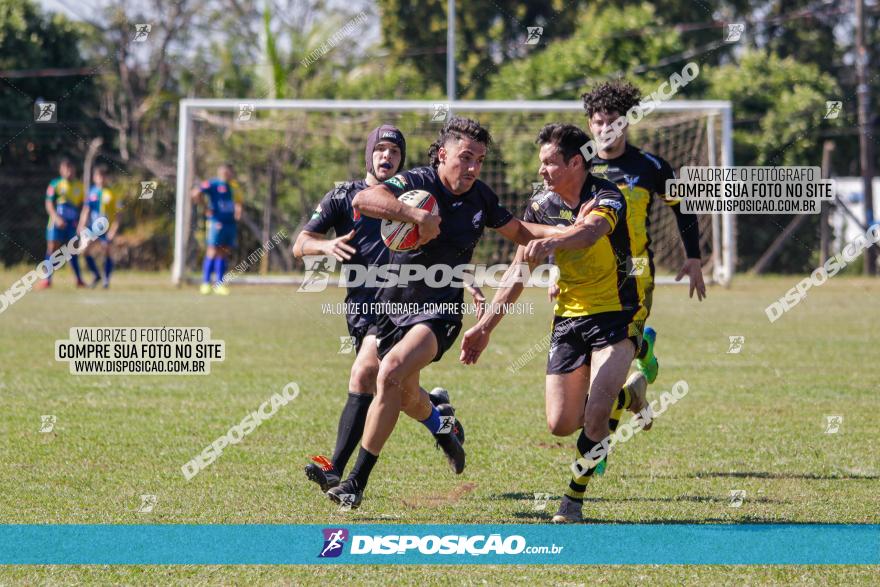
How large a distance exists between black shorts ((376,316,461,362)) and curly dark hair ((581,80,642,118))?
1.78 m

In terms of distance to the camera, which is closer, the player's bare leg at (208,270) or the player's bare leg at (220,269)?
the player's bare leg at (208,270)

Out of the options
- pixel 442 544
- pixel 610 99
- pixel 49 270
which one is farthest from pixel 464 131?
pixel 49 270

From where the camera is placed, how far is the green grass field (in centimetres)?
637

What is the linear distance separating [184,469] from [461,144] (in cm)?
281

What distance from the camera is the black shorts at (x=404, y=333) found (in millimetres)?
6801

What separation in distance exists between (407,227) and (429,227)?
1.16ft

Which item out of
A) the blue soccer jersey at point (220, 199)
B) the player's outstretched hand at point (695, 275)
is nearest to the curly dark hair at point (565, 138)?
the player's outstretched hand at point (695, 275)

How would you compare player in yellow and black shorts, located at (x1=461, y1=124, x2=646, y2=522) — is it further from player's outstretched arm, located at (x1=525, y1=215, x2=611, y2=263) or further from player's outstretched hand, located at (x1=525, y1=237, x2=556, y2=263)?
player's outstretched hand, located at (x1=525, y1=237, x2=556, y2=263)

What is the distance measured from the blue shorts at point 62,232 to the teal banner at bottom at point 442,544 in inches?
743

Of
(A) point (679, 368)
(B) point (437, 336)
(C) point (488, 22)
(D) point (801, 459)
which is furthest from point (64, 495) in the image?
(C) point (488, 22)

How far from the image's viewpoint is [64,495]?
6980 millimetres

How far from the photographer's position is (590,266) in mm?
6941

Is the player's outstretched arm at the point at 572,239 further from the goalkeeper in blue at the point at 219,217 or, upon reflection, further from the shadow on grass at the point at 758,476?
the goalkeeper in blue at the point at 219,217

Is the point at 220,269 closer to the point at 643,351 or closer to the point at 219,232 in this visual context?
the point at 219,232
